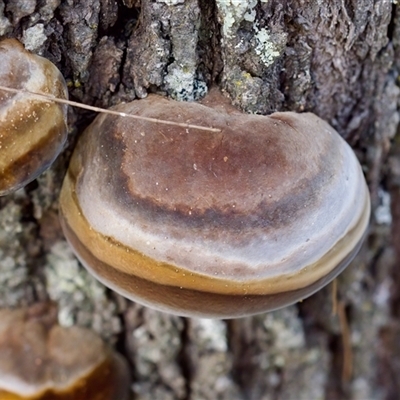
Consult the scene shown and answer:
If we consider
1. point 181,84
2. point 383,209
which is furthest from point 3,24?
point 383,209

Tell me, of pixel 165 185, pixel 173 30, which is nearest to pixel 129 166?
pixel 165 185

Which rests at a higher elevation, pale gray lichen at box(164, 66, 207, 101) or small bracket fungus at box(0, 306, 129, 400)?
pale gray lichen at box(164, 66, 207, 101)

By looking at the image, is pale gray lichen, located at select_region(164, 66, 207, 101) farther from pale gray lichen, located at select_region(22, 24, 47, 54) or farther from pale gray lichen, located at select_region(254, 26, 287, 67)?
pale gray lichen, located at select_region(22, 24, 47, 54)

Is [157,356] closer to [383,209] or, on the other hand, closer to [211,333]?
[211,333]

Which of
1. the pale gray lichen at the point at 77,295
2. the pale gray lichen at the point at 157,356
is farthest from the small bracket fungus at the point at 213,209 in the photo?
the pale gray lichen at the point at 157,356

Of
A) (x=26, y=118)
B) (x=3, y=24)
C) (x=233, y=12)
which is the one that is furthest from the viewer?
(x=233, y=12)

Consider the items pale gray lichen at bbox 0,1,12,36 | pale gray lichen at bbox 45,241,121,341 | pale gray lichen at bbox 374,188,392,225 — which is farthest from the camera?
pale gray lichen at bbox 374,188,392,225

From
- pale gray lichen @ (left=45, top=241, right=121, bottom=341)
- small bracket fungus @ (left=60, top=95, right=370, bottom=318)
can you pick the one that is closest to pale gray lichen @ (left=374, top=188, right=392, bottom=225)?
small bracket fungus @ (left=60, top=95, right=370, bottom=318)
